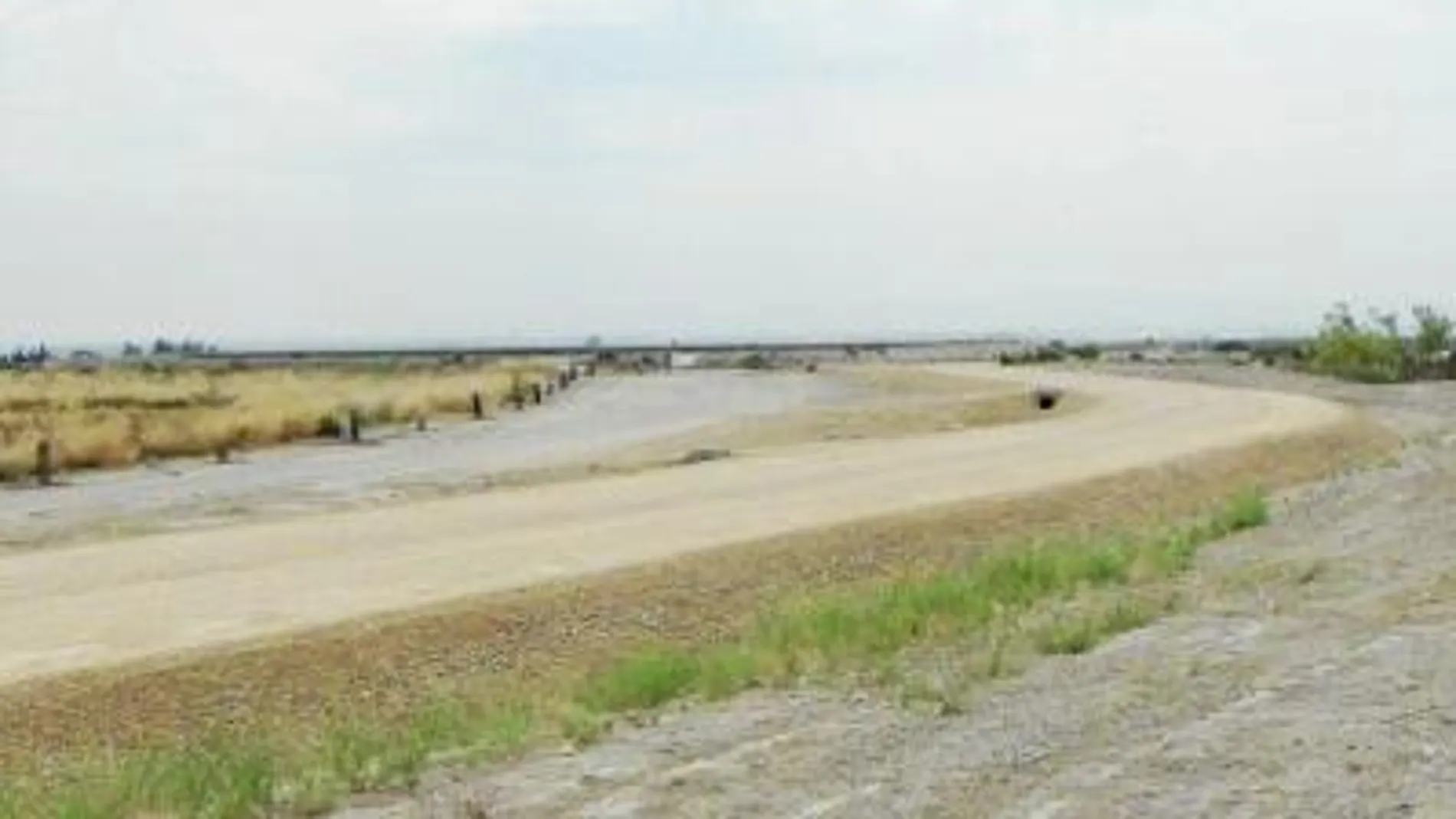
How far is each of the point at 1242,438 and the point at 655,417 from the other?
32.5m

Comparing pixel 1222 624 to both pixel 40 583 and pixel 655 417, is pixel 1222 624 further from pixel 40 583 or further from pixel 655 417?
pixel 655 417

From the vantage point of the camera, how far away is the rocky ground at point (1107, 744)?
970 centimetres

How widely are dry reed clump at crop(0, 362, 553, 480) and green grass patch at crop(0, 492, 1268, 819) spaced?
35322 mm

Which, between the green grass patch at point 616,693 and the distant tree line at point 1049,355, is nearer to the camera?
the green grass patch at point 616,693

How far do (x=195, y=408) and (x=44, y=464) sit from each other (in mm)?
32679

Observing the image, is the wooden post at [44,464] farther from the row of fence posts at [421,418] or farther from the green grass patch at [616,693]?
the green grass patch at [616,693]

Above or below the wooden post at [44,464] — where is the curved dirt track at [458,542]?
above

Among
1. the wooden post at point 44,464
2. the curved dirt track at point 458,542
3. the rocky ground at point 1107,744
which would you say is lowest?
the wooden post at point 44,464

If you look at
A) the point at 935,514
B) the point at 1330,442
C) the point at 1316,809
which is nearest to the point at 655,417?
the point at 1330,442

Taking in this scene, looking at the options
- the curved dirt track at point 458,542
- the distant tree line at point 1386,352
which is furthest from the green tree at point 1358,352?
the curved dirt track at point 458,542

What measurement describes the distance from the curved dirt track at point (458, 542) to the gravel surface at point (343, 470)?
495cm

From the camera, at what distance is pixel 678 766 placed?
11109 mm

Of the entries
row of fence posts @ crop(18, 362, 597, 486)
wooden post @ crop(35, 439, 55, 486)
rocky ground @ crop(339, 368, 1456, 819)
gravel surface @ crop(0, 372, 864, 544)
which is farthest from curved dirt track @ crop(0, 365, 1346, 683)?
row of fence posts @ crop(18, 362, 597, 486)

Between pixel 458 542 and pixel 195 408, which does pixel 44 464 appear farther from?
pixel 195 408
